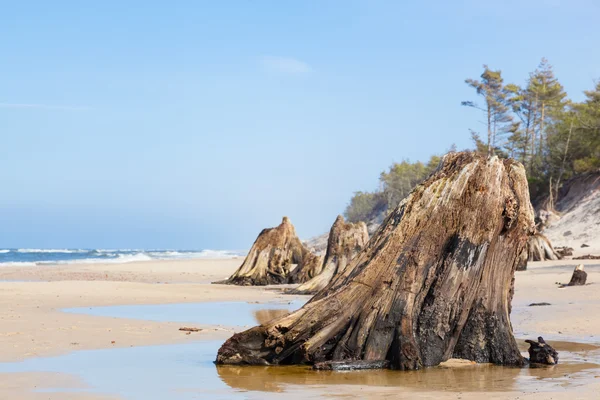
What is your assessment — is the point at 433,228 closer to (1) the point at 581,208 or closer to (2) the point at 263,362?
(2) the point at 263,362

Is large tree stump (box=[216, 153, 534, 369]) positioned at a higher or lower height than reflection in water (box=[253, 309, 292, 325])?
higher

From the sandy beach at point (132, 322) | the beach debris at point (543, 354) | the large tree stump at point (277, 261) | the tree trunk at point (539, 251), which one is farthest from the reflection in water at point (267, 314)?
the tree trunk at point (539, 251)

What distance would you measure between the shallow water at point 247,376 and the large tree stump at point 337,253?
11.2 m

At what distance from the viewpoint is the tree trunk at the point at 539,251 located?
96.9ft

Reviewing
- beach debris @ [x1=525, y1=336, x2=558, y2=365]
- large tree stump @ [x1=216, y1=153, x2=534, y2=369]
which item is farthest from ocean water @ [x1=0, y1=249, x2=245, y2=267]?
beach debris @ [x1=525, y1=336, x2=558, y2=365]

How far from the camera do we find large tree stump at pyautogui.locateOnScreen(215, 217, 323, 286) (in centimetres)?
2517

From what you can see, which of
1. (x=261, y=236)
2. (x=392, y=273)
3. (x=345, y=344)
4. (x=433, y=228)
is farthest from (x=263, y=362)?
(x=261, y=236)

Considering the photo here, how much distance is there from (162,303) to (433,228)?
10.1 meters

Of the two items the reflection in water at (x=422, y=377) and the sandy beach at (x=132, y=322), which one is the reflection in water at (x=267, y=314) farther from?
the reflection in water at (x=422, y=377)

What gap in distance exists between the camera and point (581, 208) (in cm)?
4709

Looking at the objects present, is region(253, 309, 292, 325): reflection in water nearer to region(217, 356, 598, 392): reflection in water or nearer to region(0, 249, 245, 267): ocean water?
region(217, 356, 598, 392): reflection in water

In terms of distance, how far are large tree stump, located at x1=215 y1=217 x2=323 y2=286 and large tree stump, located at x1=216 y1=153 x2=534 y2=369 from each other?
15684 mm

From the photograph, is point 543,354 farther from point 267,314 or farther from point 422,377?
point 267,314

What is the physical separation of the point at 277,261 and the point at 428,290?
686 inches
